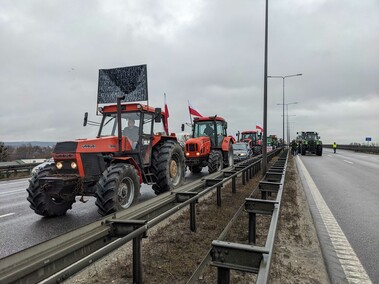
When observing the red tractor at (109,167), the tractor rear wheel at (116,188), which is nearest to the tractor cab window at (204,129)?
the red tractor at (109,167)

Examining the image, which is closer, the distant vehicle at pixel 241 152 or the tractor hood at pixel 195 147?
the tractor hood at pixel 195 147

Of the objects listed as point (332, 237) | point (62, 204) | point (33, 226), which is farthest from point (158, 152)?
point (332, 237)

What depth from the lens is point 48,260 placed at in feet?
8.81

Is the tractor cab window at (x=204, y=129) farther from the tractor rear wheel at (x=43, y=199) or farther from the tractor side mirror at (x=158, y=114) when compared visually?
the tractor rear wheel at (x=43, y=199)

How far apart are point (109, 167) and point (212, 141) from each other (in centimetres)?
994

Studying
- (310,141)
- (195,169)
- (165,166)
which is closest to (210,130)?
(195,169)

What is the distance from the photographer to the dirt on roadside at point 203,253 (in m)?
3.70

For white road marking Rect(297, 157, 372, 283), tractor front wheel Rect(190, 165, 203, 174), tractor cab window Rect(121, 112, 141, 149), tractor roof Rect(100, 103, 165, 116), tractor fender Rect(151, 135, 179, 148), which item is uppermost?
tractor roof Rect(100, 103, 165, 116)

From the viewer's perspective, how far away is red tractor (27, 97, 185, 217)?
619 centimetres

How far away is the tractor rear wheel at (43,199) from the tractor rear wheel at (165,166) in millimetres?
2389

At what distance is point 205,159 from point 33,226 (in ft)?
31.1

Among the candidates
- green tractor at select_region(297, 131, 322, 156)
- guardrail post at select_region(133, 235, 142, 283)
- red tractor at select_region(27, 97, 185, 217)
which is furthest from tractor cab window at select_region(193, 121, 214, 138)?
green tractor at select_region(297, 131, 322, 156)

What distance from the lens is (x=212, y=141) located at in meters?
15.7

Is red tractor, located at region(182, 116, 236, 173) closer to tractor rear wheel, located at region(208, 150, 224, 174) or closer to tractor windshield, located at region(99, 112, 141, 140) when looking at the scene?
tractor rear wheel, located at region(208, 150, 224, 174)
